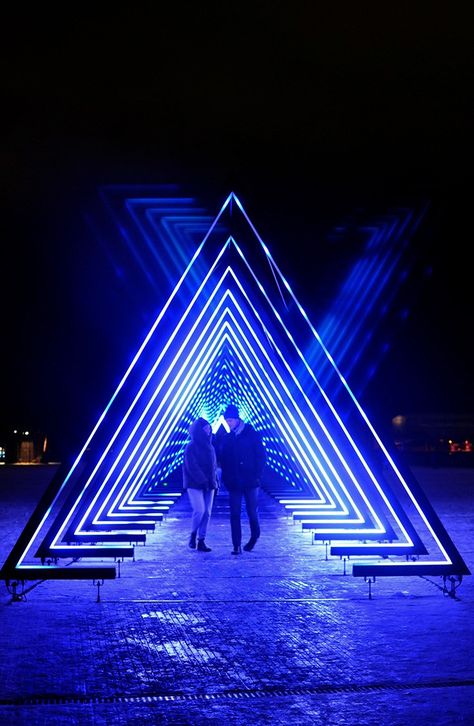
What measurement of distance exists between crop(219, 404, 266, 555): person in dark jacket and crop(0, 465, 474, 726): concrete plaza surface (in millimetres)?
964

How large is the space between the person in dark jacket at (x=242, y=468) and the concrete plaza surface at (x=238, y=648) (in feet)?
3.16

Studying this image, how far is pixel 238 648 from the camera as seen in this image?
17.8ft

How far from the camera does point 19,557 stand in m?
7.14

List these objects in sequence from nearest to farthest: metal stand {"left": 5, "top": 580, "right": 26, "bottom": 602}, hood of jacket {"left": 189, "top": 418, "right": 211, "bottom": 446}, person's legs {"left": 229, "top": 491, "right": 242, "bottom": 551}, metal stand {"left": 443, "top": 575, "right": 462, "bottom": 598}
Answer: metal stand {"left": 5, "top": 580, "right": 26, "bottom": 602} < metal stand {"left": 443, "top": 575, "right": 462, "bottom": 598} < person's legs {"left": 229, "top": 491, "right": 242, "bottom": 551} < hood of jacket {"left": 189, "top": 418, "right": 211, "bottom": 446}

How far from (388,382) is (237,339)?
23.9 m

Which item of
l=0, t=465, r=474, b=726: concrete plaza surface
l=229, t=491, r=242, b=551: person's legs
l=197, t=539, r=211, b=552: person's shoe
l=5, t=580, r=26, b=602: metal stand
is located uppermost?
l=229, t=491, r=242, b=551: person's legs

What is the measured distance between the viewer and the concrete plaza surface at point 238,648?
4285 mm

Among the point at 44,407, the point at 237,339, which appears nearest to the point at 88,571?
the point at 237,339

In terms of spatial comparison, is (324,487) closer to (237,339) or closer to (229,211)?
(237,339)

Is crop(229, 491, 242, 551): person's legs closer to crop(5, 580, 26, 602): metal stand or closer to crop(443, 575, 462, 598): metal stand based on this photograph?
crop(443, 575, 462, 598): metal stand

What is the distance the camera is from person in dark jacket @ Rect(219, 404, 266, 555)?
999 centimetres

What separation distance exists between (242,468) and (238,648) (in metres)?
4.70

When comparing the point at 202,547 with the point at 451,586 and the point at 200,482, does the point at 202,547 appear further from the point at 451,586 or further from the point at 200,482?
the point at 451,586

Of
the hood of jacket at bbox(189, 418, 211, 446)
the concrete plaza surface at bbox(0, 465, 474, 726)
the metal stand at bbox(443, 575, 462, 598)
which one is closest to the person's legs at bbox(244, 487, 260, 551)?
the hood of jacket at bbox(189, 418, 211, 446)
